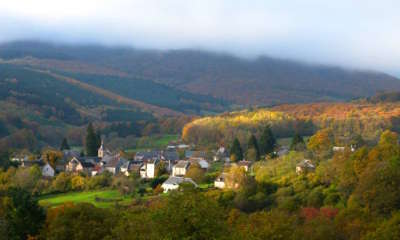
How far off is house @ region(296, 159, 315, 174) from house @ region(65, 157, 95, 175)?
27.2m

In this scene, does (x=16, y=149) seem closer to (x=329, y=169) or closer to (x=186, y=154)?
(x=186, y=154)

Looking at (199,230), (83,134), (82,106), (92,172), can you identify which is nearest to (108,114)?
(82,106)

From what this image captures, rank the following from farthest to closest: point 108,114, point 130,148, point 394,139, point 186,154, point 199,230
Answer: point 108,114 < point 130,148 < point 186,154 < point 394,139 < point 199,230

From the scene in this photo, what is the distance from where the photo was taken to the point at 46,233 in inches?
1379

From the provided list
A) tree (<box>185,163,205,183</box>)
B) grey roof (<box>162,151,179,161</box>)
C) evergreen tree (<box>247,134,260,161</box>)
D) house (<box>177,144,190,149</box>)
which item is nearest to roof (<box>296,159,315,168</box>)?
tree (<box>185,163,205,183</box>)

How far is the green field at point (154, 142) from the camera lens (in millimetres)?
102550

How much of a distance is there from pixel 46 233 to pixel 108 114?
137 meters

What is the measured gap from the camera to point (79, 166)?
245 ft

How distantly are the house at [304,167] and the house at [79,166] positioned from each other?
27196 mm

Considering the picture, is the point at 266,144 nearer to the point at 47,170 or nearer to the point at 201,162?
the point at 201,162

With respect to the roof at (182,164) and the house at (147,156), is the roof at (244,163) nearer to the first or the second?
the roof at (182,164)

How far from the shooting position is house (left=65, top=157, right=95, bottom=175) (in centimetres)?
7394

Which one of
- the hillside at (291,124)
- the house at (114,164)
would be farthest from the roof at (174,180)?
the hillside at (291,124)

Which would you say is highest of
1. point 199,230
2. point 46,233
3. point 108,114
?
point 199,230
